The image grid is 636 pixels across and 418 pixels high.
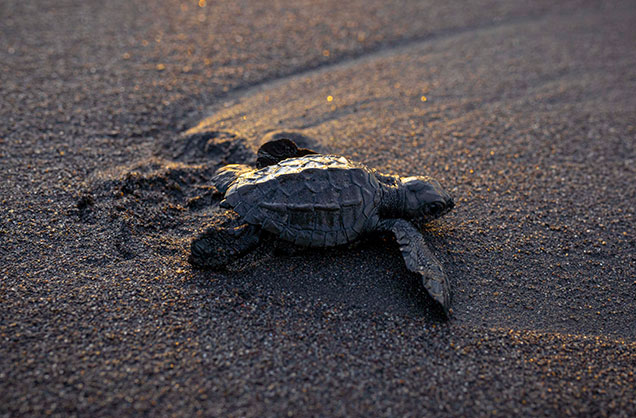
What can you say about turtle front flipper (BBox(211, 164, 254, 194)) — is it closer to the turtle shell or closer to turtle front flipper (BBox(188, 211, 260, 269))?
the turtle shell

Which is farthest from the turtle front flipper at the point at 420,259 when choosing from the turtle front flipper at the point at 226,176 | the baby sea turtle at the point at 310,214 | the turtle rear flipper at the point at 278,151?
the turtle front flipper at the point at 226,176

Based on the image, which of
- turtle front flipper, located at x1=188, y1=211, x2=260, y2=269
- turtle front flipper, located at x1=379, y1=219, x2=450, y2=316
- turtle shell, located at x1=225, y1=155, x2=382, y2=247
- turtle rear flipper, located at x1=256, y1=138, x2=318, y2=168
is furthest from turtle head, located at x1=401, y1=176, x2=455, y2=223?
turtle front flipper, located at x1=188, y1=211, x2=260, y2=269

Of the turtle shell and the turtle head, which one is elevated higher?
the turtle shell

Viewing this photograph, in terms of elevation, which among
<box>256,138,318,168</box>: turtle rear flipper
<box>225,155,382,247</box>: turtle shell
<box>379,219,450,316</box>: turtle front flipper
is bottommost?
<box>379,219,450,316</box>: turtle front flipper

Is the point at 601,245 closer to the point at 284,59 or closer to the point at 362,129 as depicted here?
the point at 362,129

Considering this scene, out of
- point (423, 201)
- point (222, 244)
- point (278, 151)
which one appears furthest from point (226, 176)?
point (423, 201)

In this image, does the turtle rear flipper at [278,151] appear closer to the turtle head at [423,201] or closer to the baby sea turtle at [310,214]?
the baby sea turtle at [310,214]
